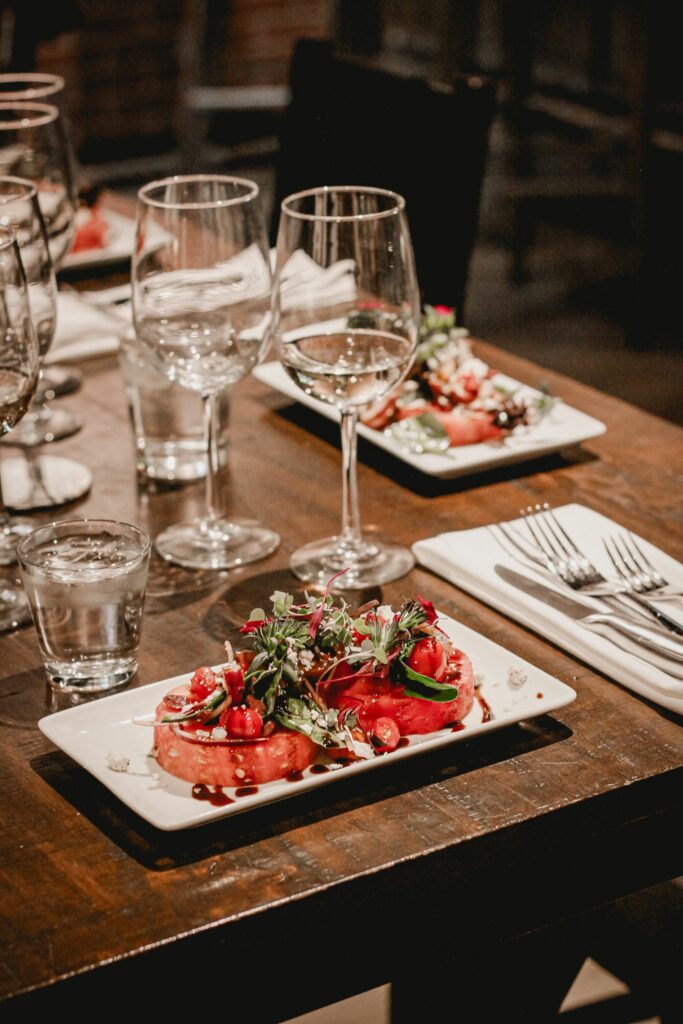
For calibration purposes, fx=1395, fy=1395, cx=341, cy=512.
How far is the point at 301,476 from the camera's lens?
146 centimetres

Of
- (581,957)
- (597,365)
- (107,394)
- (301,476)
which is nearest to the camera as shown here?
(581,957)

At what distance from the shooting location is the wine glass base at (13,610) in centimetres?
118

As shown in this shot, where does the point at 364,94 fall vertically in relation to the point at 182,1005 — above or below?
above

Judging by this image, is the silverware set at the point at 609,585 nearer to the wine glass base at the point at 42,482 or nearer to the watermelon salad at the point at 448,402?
the watermelon salad at the point at 448,402

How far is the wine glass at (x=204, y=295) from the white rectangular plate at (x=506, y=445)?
97 millimetres

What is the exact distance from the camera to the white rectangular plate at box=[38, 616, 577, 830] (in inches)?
34.4

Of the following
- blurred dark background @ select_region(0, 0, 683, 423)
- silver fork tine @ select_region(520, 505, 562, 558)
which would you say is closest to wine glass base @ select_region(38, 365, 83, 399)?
silver fork tine @ select_region(520, 505, 562, 558)

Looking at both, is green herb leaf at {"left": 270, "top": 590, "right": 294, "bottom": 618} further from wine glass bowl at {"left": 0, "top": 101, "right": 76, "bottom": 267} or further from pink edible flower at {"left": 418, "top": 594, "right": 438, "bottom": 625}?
Answer: wine glass bowl at {"left": 0, "top": 101, "right": 76, "bottom": 267}

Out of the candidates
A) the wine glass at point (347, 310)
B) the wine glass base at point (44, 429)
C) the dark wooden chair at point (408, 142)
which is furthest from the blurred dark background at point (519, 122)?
the wine glass at point (347, 310)

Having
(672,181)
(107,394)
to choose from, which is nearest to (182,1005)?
(107,394)

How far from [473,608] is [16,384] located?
1.40 feet

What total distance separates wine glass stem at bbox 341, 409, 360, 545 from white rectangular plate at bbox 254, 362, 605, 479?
114mm

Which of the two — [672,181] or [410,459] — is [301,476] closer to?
[410,459]

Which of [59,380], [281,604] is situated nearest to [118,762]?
[281,604]
